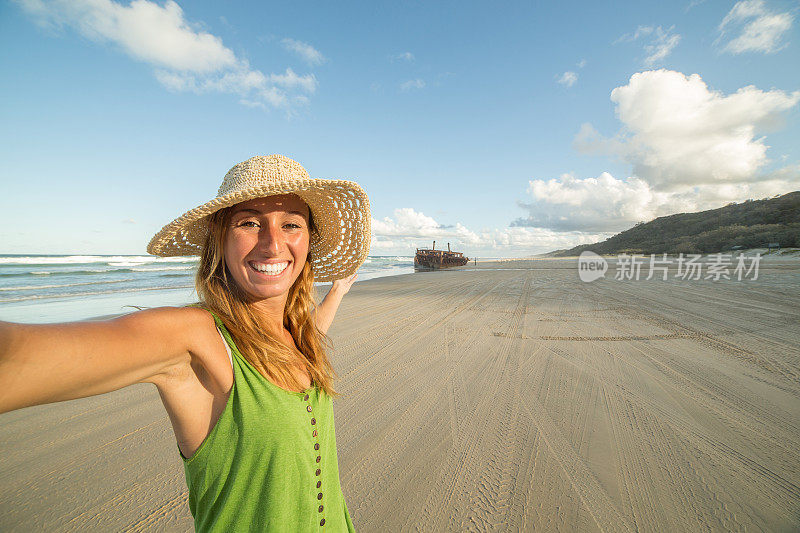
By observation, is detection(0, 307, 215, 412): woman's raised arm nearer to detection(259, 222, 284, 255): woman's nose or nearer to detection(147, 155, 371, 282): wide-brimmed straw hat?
detection(259, 222, 284, 255): woman's nose

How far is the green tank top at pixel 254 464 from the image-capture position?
93cm

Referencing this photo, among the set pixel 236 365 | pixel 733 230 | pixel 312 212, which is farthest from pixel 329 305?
pixel 733 230

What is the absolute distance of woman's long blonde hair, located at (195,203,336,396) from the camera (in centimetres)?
107

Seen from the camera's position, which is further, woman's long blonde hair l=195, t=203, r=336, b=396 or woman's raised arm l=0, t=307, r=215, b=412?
woman's long blonde hair l=195, t=203, r=336, b=396

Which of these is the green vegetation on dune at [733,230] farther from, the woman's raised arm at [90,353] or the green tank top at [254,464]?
the woman's raised arm at [90,353]

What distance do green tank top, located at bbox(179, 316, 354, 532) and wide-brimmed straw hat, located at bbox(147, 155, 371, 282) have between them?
54 cm

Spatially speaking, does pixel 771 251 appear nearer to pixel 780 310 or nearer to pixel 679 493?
pixel 780 310

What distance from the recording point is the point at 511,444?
8.87 feet

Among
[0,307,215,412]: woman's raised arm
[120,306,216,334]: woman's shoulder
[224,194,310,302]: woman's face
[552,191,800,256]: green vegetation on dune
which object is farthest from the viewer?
[552,191,800,256]: green vegetation on dune

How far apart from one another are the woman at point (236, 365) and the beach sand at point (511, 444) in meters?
1.24

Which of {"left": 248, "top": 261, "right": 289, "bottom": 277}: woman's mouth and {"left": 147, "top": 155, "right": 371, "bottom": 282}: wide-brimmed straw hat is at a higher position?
{"left": 147, "top": 155, "right": 371, "bottom": 282}: wide-brimmed straw hat

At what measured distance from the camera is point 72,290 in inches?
495

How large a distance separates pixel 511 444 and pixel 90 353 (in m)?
2.90

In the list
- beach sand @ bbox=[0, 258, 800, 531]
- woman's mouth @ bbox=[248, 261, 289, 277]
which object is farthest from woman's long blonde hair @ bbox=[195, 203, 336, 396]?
beach sand @ bbox=[0, 258, 800, 531]
